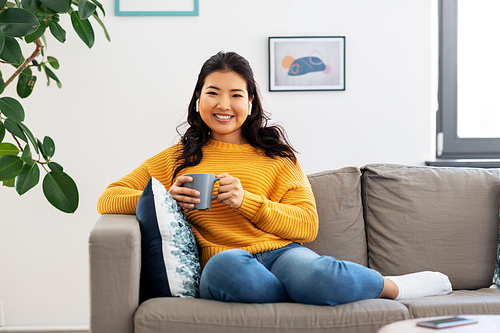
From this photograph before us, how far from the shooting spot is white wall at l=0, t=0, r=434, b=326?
6.93 feet

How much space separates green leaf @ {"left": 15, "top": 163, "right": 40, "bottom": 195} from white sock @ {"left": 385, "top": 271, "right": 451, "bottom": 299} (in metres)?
1.13

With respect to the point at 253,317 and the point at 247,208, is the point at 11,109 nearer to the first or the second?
the point at 247,208

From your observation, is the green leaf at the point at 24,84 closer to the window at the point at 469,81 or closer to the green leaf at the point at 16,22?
the green leaf at the point at 16,22

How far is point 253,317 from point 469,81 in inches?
71.6

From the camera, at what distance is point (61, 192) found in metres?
1.44

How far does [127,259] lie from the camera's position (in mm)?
1103

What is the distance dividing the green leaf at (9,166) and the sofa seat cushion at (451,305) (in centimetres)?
120

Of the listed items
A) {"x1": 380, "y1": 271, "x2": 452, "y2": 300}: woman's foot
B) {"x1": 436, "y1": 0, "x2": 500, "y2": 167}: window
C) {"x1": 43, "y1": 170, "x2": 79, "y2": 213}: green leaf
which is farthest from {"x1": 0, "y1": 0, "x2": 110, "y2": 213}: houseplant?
{"x1": 436, "y1": 0, "x2": 500, "y2": 167}: window

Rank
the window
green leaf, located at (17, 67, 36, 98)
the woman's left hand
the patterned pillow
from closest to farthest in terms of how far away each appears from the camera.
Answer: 1. the patterned pillow
2. the woman's left hand
3. green leaf, located at (17, 67, 36, 98)
4. the window

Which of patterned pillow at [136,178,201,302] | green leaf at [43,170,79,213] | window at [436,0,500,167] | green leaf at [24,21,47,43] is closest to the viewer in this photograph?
patterned pillow at [136,178,201,302]

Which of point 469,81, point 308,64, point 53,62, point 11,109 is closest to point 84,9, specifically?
point 11,109

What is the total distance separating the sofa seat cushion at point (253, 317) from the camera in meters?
1.09

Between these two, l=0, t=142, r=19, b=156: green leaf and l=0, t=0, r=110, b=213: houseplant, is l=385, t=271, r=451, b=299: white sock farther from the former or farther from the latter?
l=0, t=142, r=19, b=156: green leaf

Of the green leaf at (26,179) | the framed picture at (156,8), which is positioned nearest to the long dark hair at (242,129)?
the green leaf at (26,179)
